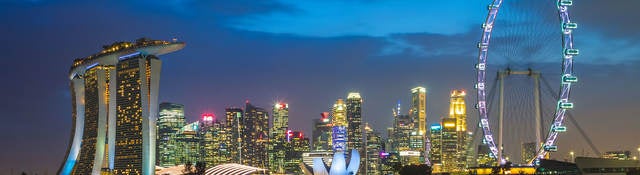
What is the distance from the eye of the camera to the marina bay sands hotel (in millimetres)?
151750

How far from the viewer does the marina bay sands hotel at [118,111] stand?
152m

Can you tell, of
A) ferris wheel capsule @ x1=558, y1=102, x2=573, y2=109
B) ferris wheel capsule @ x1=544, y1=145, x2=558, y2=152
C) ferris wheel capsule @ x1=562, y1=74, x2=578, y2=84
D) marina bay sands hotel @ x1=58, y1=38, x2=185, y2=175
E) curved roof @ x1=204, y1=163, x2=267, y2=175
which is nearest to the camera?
ferris wheel capsule @ x1=562, y1=74, x2=578, y2=84

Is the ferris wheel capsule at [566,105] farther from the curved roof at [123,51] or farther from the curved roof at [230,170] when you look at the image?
the curved roof at [230,170]

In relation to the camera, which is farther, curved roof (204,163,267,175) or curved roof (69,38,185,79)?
curved roof (204,163,267,175)

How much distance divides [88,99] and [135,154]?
17.8m

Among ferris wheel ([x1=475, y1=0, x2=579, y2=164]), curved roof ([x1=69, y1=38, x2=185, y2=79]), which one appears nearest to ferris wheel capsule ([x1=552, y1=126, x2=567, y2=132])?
ferris wheel ([x1=475, y1=0, x2=579, y2=164])

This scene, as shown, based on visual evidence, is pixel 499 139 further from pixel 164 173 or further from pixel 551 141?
pixel 164 173

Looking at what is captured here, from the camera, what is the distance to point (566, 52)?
91938mm

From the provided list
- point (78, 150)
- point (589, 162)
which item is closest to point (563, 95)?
point (589, 162)

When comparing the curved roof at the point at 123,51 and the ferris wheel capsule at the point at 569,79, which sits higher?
the curved roof at the point at 123,51

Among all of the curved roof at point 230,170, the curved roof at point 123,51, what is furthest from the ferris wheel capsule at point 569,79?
the curved roof at point 230,170

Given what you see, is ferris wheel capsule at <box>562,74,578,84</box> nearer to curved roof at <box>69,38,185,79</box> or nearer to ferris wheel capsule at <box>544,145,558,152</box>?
ferris wheel capsule at <box>544,145,558,152</box>

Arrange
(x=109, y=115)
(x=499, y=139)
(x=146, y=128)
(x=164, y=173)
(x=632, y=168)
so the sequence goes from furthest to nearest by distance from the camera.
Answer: (x=164, y=173) → (x=109, y=115) → (x=146, y=128) → (x=632, y=168) → (x=499, y=139)

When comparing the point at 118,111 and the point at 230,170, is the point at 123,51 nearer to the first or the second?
the point at 118,111
